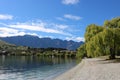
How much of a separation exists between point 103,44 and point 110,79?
3787cm

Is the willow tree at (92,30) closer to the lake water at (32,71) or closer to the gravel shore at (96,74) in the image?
the lake water at (32,71)

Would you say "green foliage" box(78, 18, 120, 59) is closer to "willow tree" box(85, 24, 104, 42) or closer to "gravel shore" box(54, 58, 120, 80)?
"willow tree" box(85, 24, 104, 42)

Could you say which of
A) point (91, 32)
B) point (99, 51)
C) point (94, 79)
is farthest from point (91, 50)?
point (94, 79)

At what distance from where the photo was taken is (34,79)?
49969mm

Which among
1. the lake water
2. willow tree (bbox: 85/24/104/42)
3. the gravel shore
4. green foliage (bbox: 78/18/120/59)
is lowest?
the lake water

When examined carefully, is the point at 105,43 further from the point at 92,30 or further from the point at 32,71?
the point at 32,71

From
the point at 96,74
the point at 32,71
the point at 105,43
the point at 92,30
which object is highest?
the point at 92,30

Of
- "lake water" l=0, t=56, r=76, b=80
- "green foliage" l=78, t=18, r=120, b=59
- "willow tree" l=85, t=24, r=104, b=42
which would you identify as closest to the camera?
"lake water" l=0, t=56, r=76, b=80

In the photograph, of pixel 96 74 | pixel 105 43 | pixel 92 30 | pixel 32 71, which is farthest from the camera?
pixel 92 30

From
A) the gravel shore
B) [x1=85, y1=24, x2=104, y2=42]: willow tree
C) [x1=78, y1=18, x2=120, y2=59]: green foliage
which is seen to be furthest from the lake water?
[x1=85, y1=24, x2=104, y2=42]: willow tree

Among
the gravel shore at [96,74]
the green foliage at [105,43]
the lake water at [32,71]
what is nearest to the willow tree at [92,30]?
the green foliage at [105,43]

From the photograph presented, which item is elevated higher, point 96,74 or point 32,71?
point 96,74

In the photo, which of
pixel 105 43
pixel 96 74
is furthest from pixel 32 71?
pixel 96 74

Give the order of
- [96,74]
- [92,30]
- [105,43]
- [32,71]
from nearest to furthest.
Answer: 1. [96,74]
2. [105,43]
3. [32,71]
4. [92,30]
